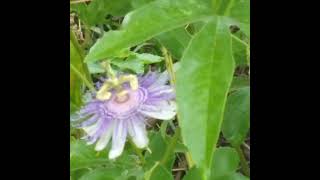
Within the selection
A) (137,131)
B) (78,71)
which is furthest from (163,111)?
(78,71)

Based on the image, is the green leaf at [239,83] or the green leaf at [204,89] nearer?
the green leaf at [204,89]

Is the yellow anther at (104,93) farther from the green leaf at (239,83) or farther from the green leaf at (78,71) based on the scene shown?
the green leaf at (239,83)

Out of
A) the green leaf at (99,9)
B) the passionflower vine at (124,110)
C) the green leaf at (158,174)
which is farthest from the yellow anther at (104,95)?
the green leaf at (99,9)

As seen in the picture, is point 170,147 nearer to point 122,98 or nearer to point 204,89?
point 122,98
